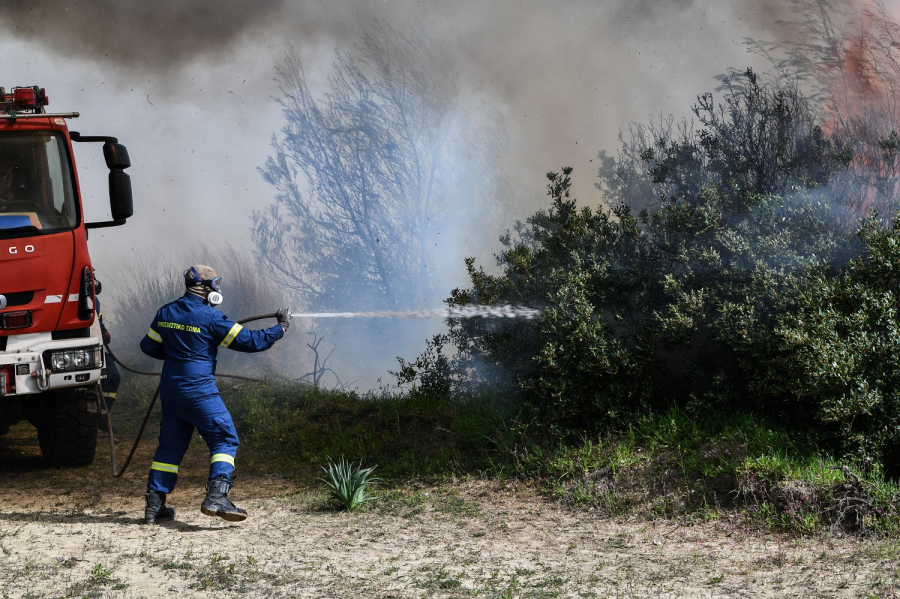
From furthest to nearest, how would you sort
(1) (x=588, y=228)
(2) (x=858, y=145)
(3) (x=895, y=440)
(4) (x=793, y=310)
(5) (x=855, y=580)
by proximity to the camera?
(2) (x=858, y=145) < (1) (x=588, y=228) < (4) (x=793, y=310) < (3) (x=895, y=440) < (5) (x=855, y=580)

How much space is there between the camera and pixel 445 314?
25.2 ft

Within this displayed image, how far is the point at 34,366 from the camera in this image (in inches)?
227

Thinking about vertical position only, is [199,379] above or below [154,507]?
above

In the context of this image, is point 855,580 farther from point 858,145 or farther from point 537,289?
point 858,145

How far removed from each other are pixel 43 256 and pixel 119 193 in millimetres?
778

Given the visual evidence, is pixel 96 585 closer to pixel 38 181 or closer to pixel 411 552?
pixel 411 552

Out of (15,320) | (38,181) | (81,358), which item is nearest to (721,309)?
(81,358)

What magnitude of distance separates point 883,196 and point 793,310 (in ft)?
7.48

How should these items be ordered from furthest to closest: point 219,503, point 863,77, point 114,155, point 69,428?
point 863,77 → point 69,428 → point 114,155 → point 219,503

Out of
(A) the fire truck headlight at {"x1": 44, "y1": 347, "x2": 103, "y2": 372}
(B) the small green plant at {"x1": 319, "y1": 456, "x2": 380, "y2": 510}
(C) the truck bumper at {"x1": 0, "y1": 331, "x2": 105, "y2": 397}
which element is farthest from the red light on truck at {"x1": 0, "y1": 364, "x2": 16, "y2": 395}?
(B) the small green plant at {"x1": 319, "y1": 456, "x2": 380, "y2": 510}

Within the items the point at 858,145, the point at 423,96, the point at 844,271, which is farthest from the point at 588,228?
the point at 423,96

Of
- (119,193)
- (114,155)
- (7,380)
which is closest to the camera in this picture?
(7,380)

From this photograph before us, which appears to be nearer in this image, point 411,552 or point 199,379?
point 411,552

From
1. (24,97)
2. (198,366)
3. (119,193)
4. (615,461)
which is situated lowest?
(615,461)
